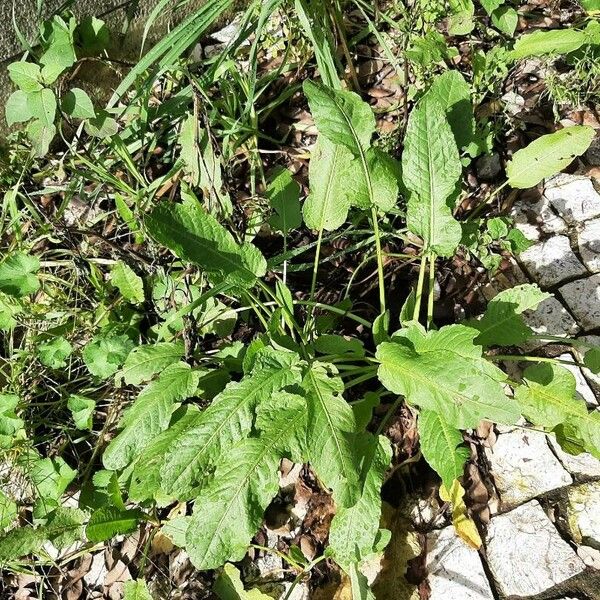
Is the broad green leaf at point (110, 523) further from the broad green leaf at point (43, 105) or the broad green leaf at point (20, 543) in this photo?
the broad green leaf at point (43, 105)

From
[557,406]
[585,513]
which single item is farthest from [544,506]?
[557,406]

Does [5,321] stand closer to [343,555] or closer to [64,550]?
[64,550]

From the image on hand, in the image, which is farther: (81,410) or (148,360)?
(81,410)

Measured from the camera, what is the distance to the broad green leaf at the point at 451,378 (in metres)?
1.54

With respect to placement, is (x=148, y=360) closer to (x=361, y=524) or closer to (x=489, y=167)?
(x=361, y=524)

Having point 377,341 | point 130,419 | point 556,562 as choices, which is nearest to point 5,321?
point 130,419

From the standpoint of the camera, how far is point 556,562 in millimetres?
1900

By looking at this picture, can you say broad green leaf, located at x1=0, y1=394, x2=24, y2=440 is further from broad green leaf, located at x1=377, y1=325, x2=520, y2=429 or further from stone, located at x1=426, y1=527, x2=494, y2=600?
stone, located at x1=426, y1=527, x2=494, y2=600

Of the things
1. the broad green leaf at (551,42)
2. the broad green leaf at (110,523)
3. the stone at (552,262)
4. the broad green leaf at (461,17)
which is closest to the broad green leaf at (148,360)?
the broad green leaf at (110,523)

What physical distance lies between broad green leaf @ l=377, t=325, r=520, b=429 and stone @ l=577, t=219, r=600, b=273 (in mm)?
930

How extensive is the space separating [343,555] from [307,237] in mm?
1220

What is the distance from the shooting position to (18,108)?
7.61ft

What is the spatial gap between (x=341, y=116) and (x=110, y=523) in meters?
1.37

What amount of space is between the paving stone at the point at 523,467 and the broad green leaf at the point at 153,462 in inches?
37.9
